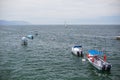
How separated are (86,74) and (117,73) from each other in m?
7.07

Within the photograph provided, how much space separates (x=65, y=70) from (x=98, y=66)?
7968 mm

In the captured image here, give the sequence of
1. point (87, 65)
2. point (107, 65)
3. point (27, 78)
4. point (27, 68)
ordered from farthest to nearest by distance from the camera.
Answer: point (87, 65)
point (27, 68)
point (107, 65)
point (27, 78)

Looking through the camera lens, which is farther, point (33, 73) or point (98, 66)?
point (98, 66)

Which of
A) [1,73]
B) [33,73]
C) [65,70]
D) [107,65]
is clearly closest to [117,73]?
[107,65]

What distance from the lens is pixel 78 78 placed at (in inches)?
1220

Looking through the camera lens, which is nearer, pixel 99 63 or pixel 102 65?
pixel 102 65

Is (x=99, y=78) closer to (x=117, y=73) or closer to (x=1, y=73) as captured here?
(x=117, y=73)

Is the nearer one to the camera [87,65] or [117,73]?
[117,73]

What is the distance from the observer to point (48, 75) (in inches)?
1275

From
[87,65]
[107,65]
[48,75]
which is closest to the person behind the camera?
[48,75]

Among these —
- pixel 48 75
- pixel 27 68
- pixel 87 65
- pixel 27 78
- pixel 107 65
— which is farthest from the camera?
pixel 87 65

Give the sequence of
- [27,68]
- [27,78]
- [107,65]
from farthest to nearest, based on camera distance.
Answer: [27,68] < [107,65] < [27,78]

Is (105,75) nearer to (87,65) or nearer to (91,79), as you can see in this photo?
(91,79)

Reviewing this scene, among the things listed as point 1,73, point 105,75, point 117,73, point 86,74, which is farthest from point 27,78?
point 117,73
